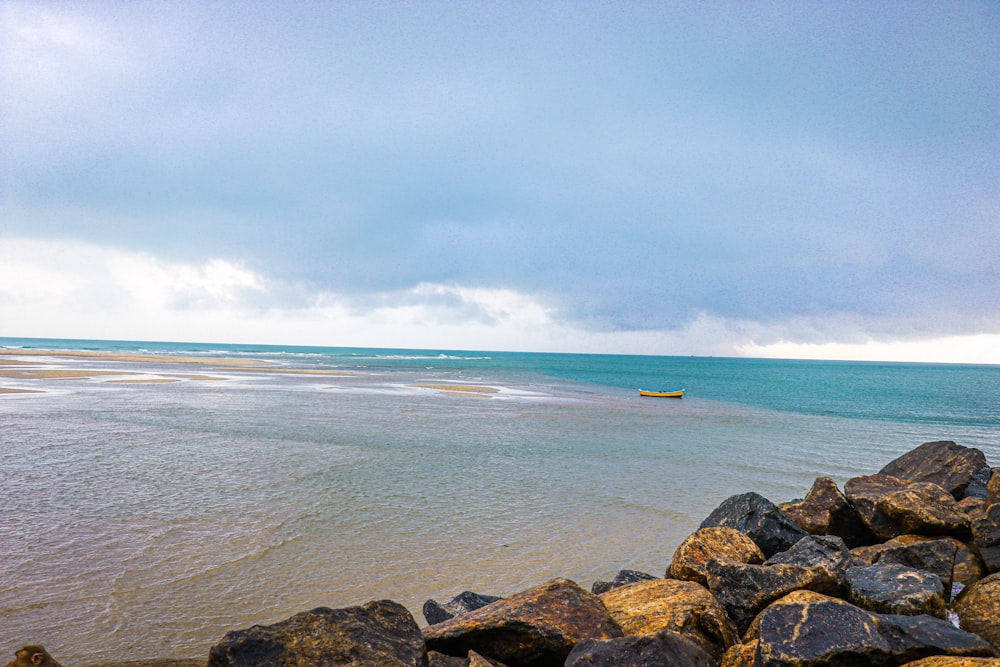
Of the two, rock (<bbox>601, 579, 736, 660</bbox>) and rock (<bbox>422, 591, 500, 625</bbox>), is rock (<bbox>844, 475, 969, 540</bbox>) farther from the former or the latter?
rock (<bbox>422, 591, 500, 625</bbox>)

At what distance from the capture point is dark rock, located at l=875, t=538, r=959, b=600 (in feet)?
25.3

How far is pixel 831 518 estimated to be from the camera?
34.2ft

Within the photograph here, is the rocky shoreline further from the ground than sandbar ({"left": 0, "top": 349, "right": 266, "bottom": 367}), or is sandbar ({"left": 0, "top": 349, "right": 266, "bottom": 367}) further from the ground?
the rocky shoreline

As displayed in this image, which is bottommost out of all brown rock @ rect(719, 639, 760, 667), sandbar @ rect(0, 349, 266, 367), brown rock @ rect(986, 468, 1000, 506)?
sandbar @ rect(0, 349, 266, 367)

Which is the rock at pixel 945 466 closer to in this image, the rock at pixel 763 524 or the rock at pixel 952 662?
the rock at pixel 763 524

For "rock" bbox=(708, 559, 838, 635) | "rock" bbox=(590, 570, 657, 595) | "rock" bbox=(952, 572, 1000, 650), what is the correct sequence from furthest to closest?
"rock" bbox=(590, 570, 657, 595), "rock" bbox=(708, 559, 838, 635), "rock" bbox=(952, 572, 1000, 650)

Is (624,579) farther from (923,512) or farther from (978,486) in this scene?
(978,486)

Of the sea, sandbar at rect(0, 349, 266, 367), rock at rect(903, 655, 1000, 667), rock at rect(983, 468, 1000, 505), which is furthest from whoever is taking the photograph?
sandbar at rect(0, 349, 266, 367)

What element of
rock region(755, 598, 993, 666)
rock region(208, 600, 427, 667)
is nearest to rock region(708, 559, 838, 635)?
rock region(755, 598, 993, 666)

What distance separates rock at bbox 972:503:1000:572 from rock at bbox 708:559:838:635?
320cm

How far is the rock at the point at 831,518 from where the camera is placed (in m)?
10.4

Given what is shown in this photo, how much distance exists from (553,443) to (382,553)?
1544 centimetres

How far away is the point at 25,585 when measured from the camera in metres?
8.61

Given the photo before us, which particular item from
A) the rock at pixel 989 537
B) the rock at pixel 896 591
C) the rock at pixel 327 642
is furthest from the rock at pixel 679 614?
the rock at pixel 989 537
